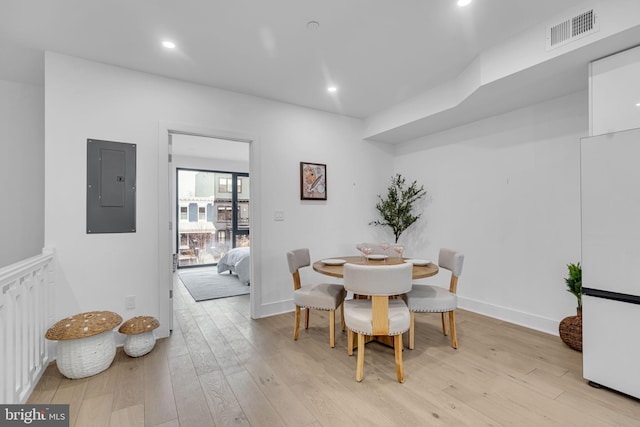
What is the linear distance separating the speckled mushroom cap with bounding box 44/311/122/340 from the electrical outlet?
42 centimetres

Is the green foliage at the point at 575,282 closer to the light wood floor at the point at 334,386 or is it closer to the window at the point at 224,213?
the light wood floor at the point at 334,386

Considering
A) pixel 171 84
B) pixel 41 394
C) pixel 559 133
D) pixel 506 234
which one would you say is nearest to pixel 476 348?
pixel 506 234

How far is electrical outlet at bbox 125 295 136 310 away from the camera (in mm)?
2836

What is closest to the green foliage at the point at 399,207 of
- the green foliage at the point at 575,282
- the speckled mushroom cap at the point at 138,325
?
the green foliage at the point at 575,282

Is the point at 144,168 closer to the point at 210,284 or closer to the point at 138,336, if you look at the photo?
the point at 138,336

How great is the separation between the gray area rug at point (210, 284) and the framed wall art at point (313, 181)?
1.97 meters

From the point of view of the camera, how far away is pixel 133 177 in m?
2.88

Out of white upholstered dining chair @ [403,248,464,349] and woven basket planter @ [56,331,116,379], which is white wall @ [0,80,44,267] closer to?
woven basket planter @ [56,331,116,379]

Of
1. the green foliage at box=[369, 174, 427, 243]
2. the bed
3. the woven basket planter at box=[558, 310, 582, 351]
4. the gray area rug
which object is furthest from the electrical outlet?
the woven basket planter at box=[558, 310, 582, 351]

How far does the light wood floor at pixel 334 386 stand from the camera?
177 cm

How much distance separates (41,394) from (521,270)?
4.37 m

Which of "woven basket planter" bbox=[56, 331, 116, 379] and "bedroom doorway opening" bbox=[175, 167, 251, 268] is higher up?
"bedroom doorway opening" bbox=[175, 167, 251, 268]

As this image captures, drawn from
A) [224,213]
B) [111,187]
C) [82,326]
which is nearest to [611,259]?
[82,326]

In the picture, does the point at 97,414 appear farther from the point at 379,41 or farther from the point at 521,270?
the point at 521,270
